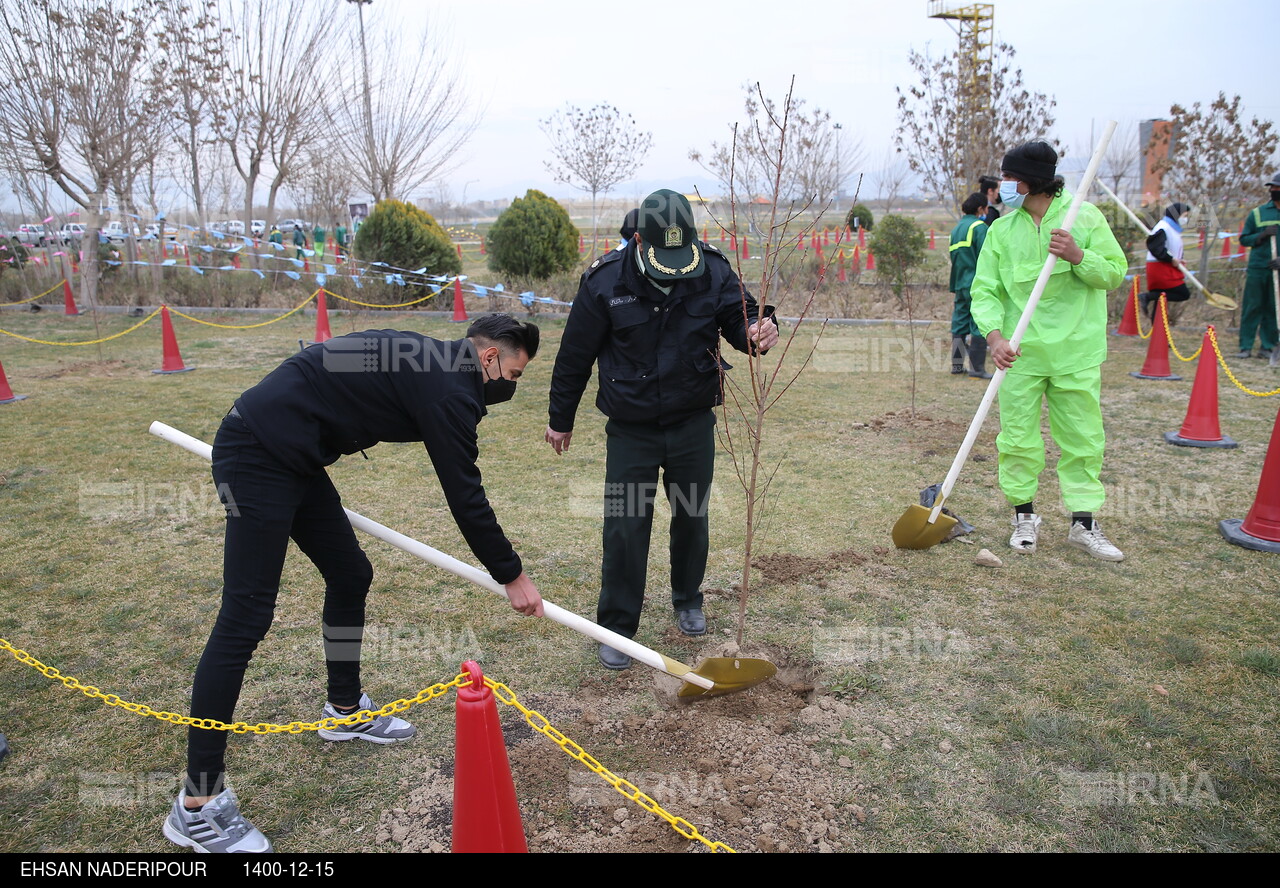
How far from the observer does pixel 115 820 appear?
2643 millimetres

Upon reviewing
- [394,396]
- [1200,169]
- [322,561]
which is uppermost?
[1200,169]

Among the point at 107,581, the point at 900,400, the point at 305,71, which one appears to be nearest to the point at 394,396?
the point at 107,581

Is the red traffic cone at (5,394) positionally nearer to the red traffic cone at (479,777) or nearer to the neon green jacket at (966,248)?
the red traffic cone at (479,777)

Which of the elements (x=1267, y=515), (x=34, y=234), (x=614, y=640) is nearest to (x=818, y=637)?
(x=614, y=640)

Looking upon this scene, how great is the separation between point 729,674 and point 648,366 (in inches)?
50.1

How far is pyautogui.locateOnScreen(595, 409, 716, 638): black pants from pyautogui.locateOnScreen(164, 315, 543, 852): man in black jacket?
0.92 metres

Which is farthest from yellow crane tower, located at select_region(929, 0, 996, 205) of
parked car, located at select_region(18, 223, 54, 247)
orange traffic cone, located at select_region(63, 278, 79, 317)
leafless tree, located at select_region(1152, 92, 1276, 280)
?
parked car, located at select_region(18, 223, 54, 247)

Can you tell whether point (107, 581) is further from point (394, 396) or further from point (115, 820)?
point (394, 396)

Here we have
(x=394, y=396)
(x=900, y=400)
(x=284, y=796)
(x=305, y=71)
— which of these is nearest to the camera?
(x=394, y=396)

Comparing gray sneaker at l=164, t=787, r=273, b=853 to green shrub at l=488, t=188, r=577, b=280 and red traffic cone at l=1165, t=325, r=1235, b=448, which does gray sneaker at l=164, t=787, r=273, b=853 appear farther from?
green shrub at l=488, t=188, r=577, b=280

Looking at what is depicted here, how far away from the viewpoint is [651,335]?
3.39m

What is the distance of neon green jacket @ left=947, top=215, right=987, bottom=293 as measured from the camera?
8578 mm

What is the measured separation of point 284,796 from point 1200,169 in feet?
50.6

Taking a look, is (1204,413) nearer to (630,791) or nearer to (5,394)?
(630,791)
